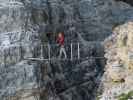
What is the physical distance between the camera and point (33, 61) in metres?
19.2

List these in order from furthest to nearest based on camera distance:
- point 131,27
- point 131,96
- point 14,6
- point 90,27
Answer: point 90,27 → point 14,6 → point 131,27 → point 131,96

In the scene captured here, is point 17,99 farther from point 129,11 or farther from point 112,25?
point 129,11

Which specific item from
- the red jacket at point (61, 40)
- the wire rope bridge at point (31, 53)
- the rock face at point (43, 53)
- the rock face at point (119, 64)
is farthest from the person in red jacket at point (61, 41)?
the rock face at point (119, 64)

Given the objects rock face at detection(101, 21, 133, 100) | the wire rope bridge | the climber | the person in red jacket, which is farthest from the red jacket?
rock face at detection(101, 21, 133, 100)

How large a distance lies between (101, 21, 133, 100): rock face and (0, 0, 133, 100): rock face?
4204 millimetres

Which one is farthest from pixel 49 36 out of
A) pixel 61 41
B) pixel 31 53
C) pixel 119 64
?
pixel 119 64

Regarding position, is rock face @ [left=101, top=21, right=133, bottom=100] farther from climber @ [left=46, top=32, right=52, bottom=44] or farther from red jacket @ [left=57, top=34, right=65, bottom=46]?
climber @ [left=46, top=32, right=52, bottom=44]

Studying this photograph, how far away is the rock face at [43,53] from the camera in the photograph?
1883 centimetres

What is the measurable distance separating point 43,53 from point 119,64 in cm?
582

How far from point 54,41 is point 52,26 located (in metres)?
0.76

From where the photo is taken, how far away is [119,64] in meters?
14.4

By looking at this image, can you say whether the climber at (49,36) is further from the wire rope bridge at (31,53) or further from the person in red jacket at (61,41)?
the person in red jacket at (61,41)

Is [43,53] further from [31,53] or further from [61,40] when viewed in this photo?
[61,40]

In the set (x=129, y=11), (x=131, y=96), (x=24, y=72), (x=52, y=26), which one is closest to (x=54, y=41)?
(x=52, y=26)
